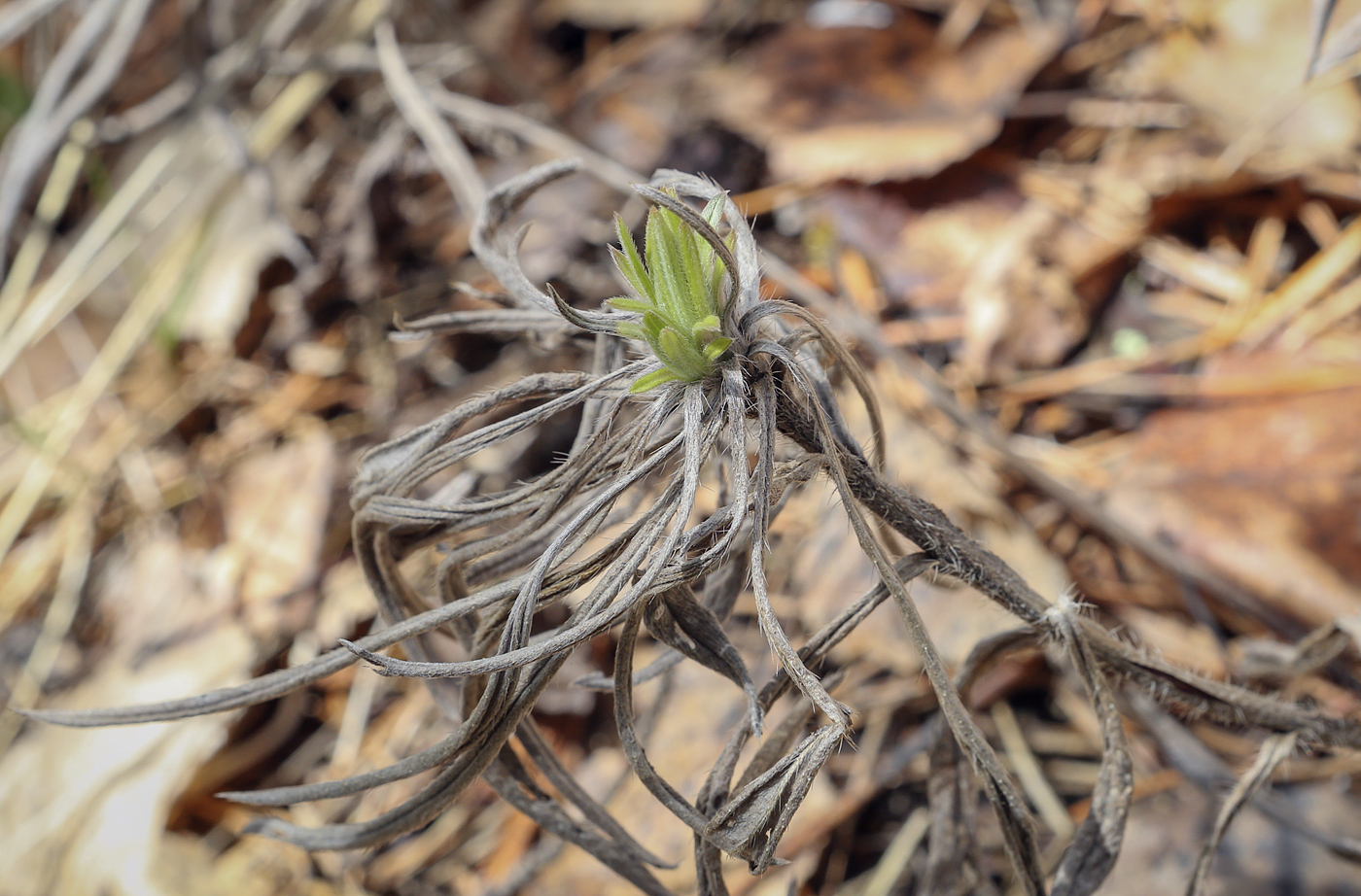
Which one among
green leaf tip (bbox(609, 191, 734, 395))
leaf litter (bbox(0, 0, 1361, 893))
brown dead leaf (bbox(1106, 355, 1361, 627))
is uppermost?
green leaf tip (bbox(609, 191, 734, 395))

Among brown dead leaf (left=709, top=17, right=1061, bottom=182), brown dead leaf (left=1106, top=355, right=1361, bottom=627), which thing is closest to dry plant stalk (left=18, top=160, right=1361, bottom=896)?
brown dead leaf (left=1106, top=355, right=1361, bottom=627)

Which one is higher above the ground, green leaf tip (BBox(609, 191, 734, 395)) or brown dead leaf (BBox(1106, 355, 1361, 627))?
green leaf tip (BBox(609, 191, 734, 395))

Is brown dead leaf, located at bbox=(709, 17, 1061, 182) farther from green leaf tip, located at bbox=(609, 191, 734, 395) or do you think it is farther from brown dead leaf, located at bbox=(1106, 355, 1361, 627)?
green leaf tip, located at bbox=(609, 191, 734, 395)

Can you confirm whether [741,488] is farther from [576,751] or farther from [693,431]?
[576,751]

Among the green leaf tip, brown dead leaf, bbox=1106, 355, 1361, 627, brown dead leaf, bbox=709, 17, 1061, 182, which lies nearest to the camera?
the green leaf tip

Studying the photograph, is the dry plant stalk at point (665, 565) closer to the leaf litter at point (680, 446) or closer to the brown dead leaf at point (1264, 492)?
the leaf litter at point (680, 446)

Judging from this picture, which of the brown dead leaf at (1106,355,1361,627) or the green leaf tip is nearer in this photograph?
the green leaf tip

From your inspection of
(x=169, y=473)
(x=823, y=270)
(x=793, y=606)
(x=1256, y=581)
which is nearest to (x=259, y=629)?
(x=169, y=473)

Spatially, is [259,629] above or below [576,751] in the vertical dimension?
above
